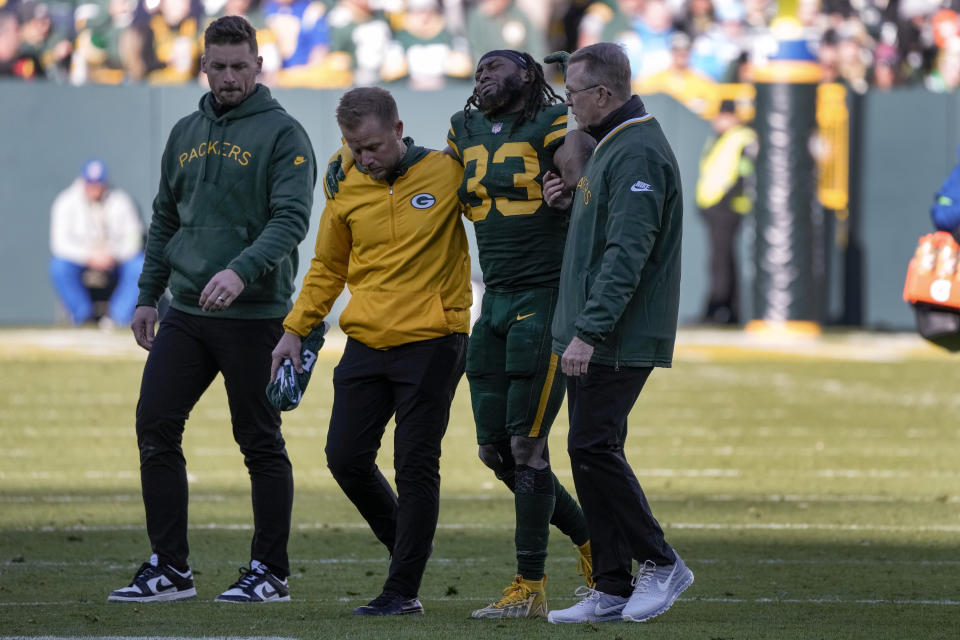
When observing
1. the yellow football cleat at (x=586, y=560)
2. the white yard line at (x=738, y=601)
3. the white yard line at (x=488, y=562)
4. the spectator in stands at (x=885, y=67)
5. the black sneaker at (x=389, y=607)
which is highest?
→ the spectator in stands at (x=885, y=67)

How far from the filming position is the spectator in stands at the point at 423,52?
23.2 meters

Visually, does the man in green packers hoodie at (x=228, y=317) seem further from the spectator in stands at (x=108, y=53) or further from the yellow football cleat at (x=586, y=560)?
the spectator in stands at (x=108, y=53)

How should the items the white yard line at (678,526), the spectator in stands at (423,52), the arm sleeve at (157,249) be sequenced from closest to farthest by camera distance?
1. the arm sleeve at (157,249)
2. the white yard line at (678,526)
3. the spectator in stands at (423,52)

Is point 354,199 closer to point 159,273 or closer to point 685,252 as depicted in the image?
point 159,273

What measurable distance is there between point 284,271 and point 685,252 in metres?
18.4

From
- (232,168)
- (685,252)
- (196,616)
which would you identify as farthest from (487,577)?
(685,252)

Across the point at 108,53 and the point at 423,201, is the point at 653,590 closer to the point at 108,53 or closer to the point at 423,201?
the point at 423,201

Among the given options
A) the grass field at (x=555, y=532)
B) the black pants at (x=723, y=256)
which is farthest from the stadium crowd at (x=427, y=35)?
the grass field at (x=555, y=532)

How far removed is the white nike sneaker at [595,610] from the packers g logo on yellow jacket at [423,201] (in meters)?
1.39

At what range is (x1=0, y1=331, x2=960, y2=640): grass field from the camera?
18.9 feet

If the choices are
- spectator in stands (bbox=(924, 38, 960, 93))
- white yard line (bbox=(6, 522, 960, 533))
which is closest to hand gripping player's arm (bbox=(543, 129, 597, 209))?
white yard line (bbox=(6, 522, 960, 533))

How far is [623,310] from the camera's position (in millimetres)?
5418

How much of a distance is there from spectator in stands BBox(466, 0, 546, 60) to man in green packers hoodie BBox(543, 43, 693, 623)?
1801 cm

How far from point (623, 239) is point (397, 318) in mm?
898
